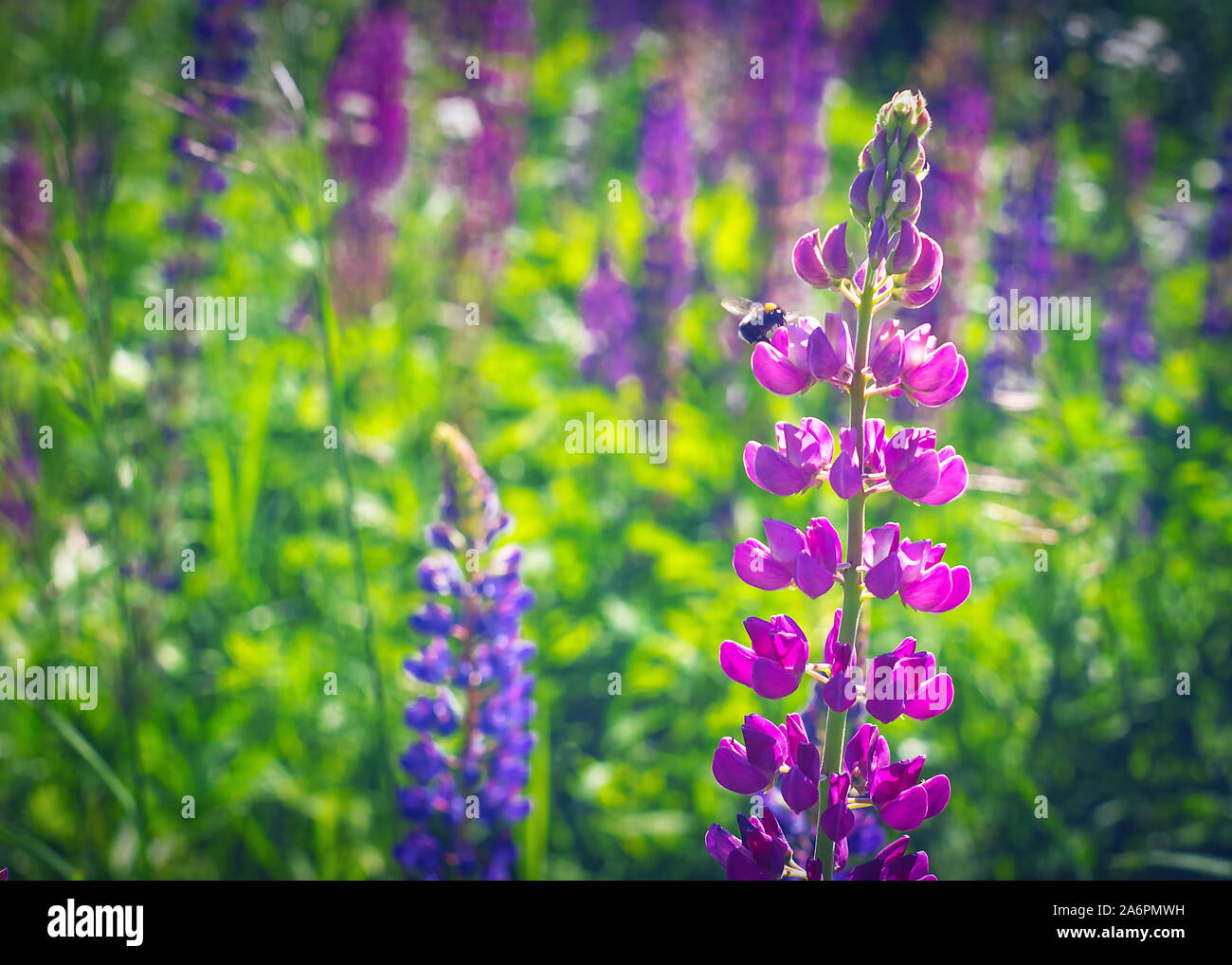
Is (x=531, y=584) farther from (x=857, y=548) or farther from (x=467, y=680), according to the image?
(x=857, y=548)

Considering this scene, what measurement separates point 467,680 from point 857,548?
36.1 inches

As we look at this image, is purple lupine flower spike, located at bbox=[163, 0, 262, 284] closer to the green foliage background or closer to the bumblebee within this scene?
the green foliage background

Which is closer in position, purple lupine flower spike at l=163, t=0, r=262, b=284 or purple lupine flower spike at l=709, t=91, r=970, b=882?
purple lupine flower spike at l=709, t=91, r=970, b=882

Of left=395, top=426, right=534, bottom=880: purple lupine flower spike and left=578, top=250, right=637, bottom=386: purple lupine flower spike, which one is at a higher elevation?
left=578, top=250, right=637, bottom=386: purple lupine flower spike

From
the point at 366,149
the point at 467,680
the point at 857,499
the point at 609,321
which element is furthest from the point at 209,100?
the point at 857,499

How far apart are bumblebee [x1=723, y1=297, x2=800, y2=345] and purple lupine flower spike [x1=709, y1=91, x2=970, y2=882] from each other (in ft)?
0.97

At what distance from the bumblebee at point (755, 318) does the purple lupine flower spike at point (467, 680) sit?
21.2 inches

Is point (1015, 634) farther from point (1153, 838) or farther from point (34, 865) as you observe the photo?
point (34, 865)

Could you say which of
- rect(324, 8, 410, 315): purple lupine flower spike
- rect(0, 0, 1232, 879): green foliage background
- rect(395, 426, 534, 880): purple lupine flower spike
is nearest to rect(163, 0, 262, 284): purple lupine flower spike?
rect(0, 0, 1232, 879): green foliage background

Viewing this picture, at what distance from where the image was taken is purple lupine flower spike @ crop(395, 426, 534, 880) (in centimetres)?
174

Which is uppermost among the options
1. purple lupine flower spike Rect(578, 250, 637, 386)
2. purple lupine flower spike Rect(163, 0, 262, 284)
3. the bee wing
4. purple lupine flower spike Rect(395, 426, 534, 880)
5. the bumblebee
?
purple lupine flower spike Rect(163, 0, 262, 284)

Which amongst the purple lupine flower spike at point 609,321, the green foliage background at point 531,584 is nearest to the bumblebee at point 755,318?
the green foliage background at point 531,584

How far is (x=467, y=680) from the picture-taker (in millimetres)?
1765
